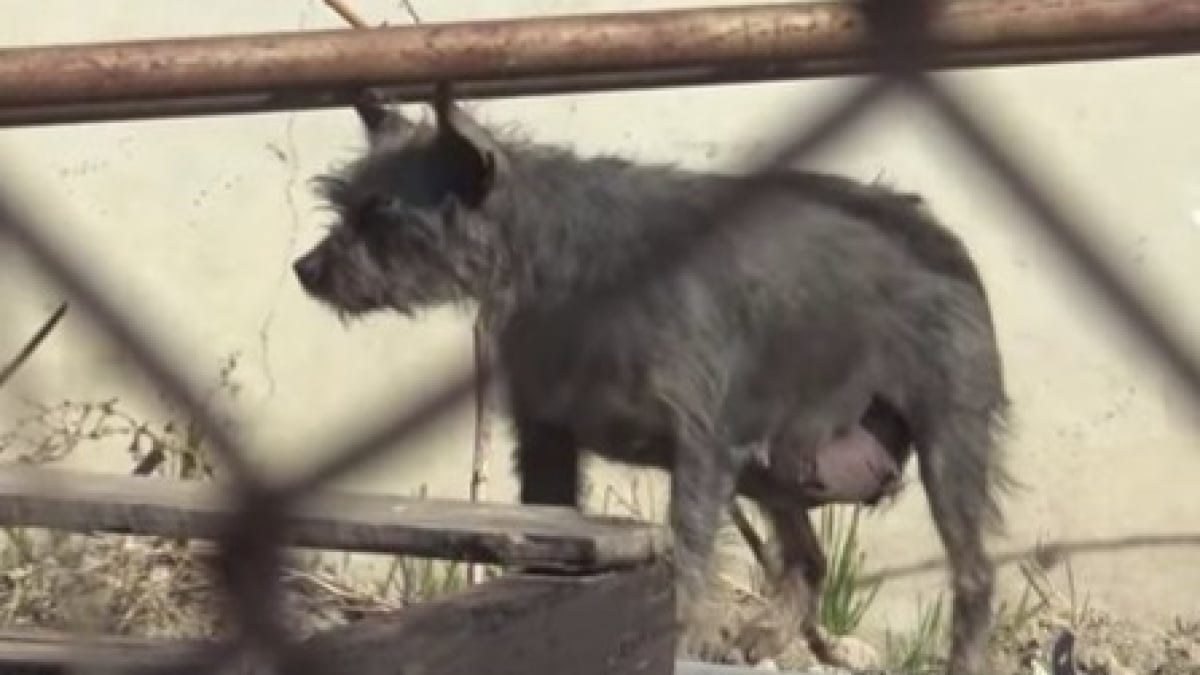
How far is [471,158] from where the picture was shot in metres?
5.20

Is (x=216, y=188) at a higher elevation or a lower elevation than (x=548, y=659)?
higher

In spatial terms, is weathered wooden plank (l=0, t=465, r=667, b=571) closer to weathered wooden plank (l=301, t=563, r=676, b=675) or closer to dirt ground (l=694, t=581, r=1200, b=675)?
weathered wooden plank (l=301, t=563, r=676, b=675)

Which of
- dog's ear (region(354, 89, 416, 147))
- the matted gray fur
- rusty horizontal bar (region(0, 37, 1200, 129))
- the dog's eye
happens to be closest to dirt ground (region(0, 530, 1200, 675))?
the matted gray fur

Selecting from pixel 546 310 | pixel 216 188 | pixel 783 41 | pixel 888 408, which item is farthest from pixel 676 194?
pixel 783 41

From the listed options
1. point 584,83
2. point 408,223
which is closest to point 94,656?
point 584,83

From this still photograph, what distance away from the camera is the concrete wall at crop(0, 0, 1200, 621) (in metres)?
6.25

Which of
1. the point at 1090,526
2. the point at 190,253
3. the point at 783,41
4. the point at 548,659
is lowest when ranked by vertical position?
the point at 548,659

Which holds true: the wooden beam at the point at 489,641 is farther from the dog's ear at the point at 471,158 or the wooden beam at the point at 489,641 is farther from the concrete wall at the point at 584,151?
the concrete wall at the point at 584,151

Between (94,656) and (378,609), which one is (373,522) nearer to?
(94,656)

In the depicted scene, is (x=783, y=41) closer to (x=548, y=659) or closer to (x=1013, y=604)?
(x=548, y=659)

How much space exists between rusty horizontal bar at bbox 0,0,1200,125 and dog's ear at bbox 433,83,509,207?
90.9 inches

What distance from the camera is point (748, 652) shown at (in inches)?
250

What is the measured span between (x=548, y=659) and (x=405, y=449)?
1.44 feet

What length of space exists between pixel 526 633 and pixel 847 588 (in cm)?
360
